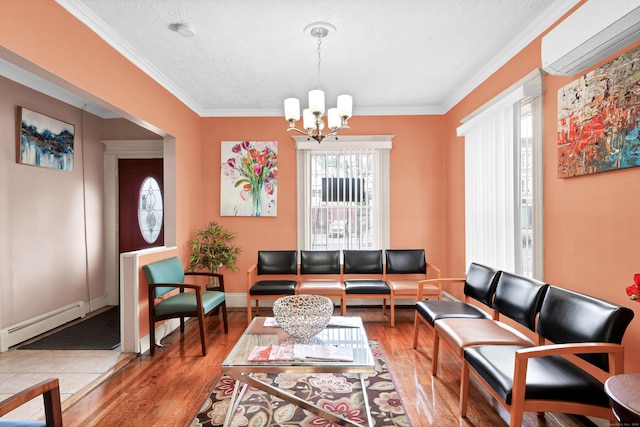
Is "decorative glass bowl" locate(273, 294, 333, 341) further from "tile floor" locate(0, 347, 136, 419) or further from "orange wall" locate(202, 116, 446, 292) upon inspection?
"orange wall" locate(202, 116, 446, 292)

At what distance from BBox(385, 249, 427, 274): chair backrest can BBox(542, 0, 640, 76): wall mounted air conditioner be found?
2.65 m

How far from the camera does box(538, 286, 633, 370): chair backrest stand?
65.9 inches

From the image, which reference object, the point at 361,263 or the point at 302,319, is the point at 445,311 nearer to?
the point at 302,319

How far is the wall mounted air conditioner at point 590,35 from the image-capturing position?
67.4 inches

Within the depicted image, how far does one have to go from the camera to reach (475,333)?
2285mm

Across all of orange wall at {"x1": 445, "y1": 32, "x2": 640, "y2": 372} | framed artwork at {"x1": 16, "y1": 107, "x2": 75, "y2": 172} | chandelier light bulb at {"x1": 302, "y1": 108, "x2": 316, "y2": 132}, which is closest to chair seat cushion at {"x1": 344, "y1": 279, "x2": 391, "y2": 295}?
orange wall at {"x1": 445, "y1": 32, "x2": 640, "y2": 372}

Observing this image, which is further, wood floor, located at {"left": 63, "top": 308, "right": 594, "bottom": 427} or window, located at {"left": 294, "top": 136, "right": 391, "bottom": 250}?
window, located at {"left": 294, "top": 136, "right": 391, "bottom": 250}

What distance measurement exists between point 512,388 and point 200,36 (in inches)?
126

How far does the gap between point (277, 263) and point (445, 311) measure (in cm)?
231

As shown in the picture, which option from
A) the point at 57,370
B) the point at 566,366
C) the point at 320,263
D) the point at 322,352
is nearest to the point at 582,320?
the point at 566,366

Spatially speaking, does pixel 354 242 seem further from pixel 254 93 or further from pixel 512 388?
pixel 512 388

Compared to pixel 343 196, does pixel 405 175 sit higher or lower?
higher

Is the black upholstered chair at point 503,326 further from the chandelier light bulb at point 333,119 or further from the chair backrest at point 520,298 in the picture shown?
the chandelier light bulb at point 333,119

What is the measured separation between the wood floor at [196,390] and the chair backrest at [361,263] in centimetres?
100
